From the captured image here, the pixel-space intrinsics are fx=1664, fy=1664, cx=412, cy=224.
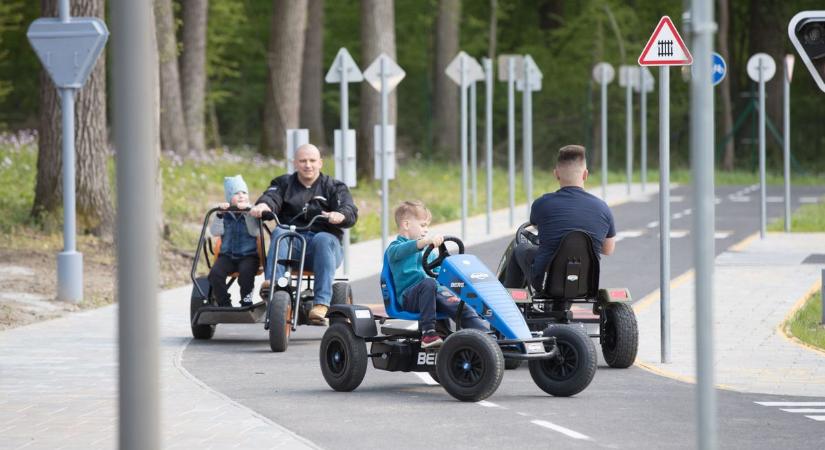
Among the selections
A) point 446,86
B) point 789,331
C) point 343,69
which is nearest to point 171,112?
point 343,69

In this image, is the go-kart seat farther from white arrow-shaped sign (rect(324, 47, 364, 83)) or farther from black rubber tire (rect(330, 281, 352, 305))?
white arrow-shaped sign (rect(324, 47, 364, 83))

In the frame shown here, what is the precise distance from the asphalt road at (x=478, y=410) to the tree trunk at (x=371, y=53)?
19610 millimetres

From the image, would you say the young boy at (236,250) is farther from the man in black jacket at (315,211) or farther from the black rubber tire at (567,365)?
the black rubber tire at (567,365)

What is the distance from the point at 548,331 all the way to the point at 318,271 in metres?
3.03

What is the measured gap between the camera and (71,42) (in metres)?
15.7

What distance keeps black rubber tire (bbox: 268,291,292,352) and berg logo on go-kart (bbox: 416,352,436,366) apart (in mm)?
2275

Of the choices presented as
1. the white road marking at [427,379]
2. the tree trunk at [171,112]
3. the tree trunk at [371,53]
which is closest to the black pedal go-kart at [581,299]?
the white road marking at [427,379]

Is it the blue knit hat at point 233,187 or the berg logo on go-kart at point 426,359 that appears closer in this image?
the berg logo on go-kart at point 426,359

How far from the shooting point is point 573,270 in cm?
1092

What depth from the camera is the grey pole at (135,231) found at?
5223 millimetres

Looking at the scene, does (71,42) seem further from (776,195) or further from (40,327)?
(776,195)

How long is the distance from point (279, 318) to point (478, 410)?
3.09 metres

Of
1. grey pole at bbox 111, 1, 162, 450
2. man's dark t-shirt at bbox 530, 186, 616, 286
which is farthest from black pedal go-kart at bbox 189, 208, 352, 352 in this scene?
grey pole at bbox 111, 1, 162, 450

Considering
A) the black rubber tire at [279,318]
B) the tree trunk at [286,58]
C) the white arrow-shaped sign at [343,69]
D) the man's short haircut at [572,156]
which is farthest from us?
the tree trunk at [286,58]
